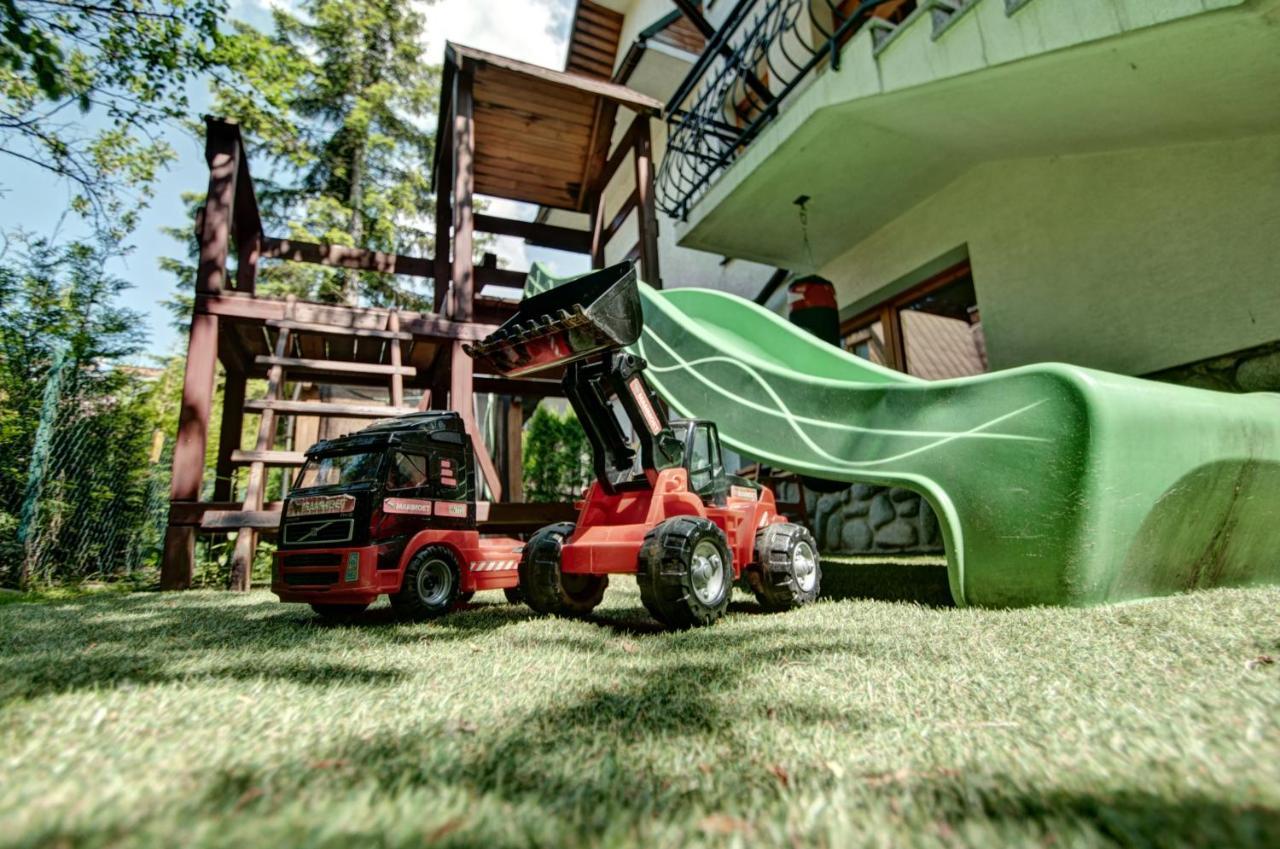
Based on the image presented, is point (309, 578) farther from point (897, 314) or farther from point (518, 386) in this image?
point (897, 314)

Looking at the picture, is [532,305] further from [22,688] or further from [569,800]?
[569,800]

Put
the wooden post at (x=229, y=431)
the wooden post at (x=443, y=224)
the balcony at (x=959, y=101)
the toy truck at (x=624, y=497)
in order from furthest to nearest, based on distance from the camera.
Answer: the wooden post at (x=443, y=224) < the wooden post at (x=229, y=431) < the balcony at (x=959, y=101) < the toy truck at (x=624, y=497)

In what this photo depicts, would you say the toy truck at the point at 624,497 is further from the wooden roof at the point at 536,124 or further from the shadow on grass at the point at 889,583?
the wooden roof at the point at 536,124

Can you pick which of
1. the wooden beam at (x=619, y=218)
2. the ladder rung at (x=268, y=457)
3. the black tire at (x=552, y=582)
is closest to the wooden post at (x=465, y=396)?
the ladder rung at (x=268, y=457)

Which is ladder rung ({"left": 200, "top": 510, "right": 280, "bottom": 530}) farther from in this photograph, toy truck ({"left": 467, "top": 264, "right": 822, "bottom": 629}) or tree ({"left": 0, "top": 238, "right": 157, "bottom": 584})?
toy truck ({"left": 467, "top": 264, "right": 822, "bottom": 629})

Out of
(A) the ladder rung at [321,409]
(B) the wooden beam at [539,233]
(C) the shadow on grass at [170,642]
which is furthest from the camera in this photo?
(B) the wooden beam at [539,233]

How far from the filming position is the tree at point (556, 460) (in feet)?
41.0

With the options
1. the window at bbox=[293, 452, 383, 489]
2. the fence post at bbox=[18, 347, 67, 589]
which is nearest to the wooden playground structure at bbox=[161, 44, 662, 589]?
the window at bbox=[293, 452, 383, 489]

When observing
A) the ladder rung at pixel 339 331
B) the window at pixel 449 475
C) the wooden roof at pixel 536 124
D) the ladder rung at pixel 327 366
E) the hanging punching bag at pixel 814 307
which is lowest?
the window at pixel 449 475

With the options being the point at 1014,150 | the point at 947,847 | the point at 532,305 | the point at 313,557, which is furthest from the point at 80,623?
the point at 1014,150

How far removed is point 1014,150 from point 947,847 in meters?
6.51

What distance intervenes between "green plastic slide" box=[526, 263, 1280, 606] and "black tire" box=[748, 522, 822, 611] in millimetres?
539

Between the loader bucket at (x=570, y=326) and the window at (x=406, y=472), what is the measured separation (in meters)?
0.96

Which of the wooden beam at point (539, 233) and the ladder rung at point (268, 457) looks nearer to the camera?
the ladder rung at point (268, 457)
